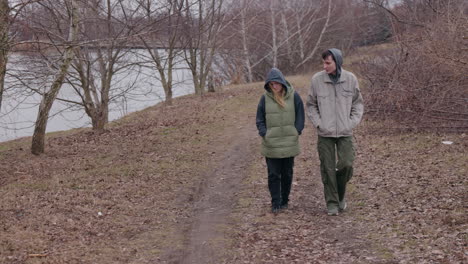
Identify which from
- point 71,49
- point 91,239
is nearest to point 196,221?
point 91,239

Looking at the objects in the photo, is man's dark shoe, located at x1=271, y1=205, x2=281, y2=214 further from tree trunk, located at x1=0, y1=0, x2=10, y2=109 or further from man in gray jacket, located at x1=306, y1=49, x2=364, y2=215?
tree trunk, located at x1=0, y1=0, x2=10, y2=109

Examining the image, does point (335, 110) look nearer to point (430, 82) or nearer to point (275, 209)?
point (275, 209)

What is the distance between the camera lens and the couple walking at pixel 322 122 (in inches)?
251

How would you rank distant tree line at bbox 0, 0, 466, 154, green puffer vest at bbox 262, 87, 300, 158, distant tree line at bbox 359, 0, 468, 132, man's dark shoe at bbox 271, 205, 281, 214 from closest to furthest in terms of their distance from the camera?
green puffer vest at bbox 262, 87, 300, 158 < man's dark shoe at bbox 271, 205, 281, 214 < distant tree line at bbox 359, 0, 468, 132 < distant tree line at bbox 0, 0, 466, 154

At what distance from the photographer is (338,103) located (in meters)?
6.38

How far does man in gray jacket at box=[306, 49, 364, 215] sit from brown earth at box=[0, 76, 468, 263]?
2.63 ft

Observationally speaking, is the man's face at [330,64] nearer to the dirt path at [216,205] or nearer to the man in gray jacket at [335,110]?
the man in gray jacket at [335,110]

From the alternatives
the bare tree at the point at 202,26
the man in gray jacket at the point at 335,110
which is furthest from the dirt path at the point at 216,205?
the bare tree at the point at 202,26

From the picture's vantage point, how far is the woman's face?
262 inches

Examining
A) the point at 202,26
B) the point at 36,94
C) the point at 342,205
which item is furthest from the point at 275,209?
the point at 36,94

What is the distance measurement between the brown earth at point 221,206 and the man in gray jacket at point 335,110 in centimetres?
80

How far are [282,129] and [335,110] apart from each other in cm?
72

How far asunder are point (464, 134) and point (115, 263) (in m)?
8.49

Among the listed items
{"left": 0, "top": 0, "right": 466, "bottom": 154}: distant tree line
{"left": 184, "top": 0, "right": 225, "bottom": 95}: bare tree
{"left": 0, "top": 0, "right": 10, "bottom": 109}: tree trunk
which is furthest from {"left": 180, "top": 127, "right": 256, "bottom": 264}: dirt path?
{"left": 184, "top": 0, "right": 225, "bottom": 95}: bare tree
